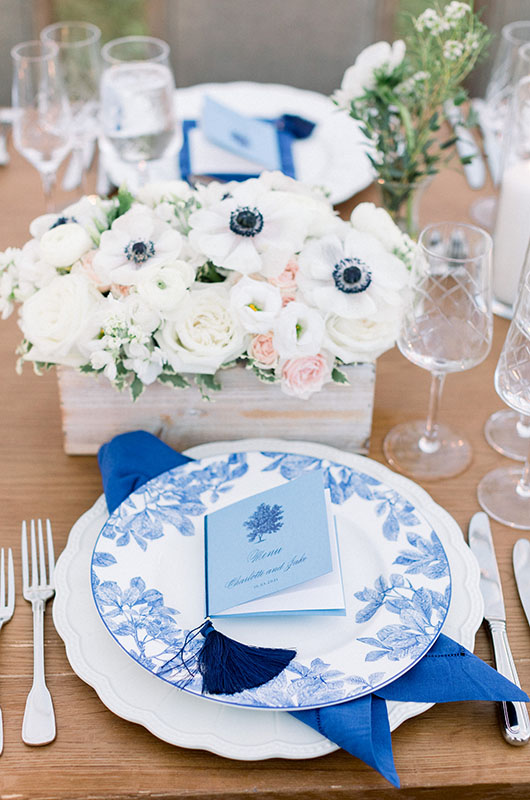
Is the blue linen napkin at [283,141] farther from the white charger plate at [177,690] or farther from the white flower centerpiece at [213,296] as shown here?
the white charger plate at [177,690]

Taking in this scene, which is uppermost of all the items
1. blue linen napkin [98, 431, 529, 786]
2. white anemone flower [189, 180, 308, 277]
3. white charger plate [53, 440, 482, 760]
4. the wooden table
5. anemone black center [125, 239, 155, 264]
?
white anemone flower [189, 180, 308, 277]

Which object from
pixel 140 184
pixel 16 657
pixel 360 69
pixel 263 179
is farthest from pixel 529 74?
pixel 16 657

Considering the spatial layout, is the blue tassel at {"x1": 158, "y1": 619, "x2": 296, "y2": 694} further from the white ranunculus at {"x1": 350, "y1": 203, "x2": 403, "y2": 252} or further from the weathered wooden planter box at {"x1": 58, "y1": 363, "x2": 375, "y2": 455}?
the white ranunculus at {"x1": 350, "y1": 203, "x2": 403, "y2": 252}

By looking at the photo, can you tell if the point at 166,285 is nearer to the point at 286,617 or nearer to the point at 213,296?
the point at 213,296

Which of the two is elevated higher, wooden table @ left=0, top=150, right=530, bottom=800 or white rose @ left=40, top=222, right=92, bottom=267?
white rose @ left=40, top=222, right=92, bottom=267

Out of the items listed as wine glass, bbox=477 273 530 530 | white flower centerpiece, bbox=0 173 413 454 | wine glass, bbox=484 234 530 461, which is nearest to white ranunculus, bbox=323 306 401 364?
white flower centerpiece, bbox=0 173 413 454

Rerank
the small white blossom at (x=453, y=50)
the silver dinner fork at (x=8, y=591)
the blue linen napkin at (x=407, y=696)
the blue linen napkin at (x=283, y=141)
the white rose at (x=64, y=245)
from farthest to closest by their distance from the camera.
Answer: the blue linen napkin at (x=283, y=141)
the small white blossom at (x=453, y=50)
the white rose at (x=64, y=245)
the silver dinner fork at (x=8, y=591)
the blue linen napkin at (x=407, y=696)

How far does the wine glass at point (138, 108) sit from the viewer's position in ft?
4.17

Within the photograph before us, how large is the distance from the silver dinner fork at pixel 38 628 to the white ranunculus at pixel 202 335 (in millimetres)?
232

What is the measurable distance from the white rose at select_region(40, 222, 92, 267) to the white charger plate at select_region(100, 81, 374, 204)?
49 centimetres

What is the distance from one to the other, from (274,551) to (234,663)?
0.39 ft

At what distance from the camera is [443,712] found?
70cm

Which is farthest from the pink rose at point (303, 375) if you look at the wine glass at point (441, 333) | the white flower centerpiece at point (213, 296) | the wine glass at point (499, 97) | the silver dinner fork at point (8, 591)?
the wine glass at point (499, 97)

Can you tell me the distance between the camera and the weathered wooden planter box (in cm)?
92
